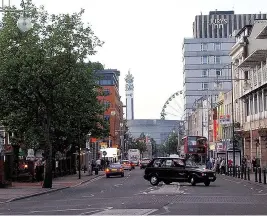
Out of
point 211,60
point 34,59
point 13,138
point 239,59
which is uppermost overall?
point 211,60

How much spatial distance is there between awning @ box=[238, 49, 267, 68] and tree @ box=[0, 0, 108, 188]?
84.1ft

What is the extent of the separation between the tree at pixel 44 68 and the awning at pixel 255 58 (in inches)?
1010

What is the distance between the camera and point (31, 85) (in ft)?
123

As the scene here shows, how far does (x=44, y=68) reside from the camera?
3697 cm

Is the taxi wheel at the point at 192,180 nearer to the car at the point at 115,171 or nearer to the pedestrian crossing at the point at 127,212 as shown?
the pedestrian crossing at the point at 127,212

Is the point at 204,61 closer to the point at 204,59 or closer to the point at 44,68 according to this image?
the point at 204,59

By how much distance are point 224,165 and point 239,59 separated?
18.8 m

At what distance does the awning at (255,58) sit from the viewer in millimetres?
61125

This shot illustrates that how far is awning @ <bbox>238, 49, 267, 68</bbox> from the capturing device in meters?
61.1

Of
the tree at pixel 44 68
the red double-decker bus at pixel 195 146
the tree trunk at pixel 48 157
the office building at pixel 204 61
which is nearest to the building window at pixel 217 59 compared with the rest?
the office building at pixel 204 61

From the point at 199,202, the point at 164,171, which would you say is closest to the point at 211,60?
the point at 164,171

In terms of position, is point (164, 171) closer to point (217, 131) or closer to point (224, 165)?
point (224, 165)

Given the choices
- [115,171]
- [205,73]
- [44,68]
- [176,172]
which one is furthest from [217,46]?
[44,68]

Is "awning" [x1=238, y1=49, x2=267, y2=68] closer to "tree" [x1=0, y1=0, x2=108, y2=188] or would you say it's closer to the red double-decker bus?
the red double-decker bus
